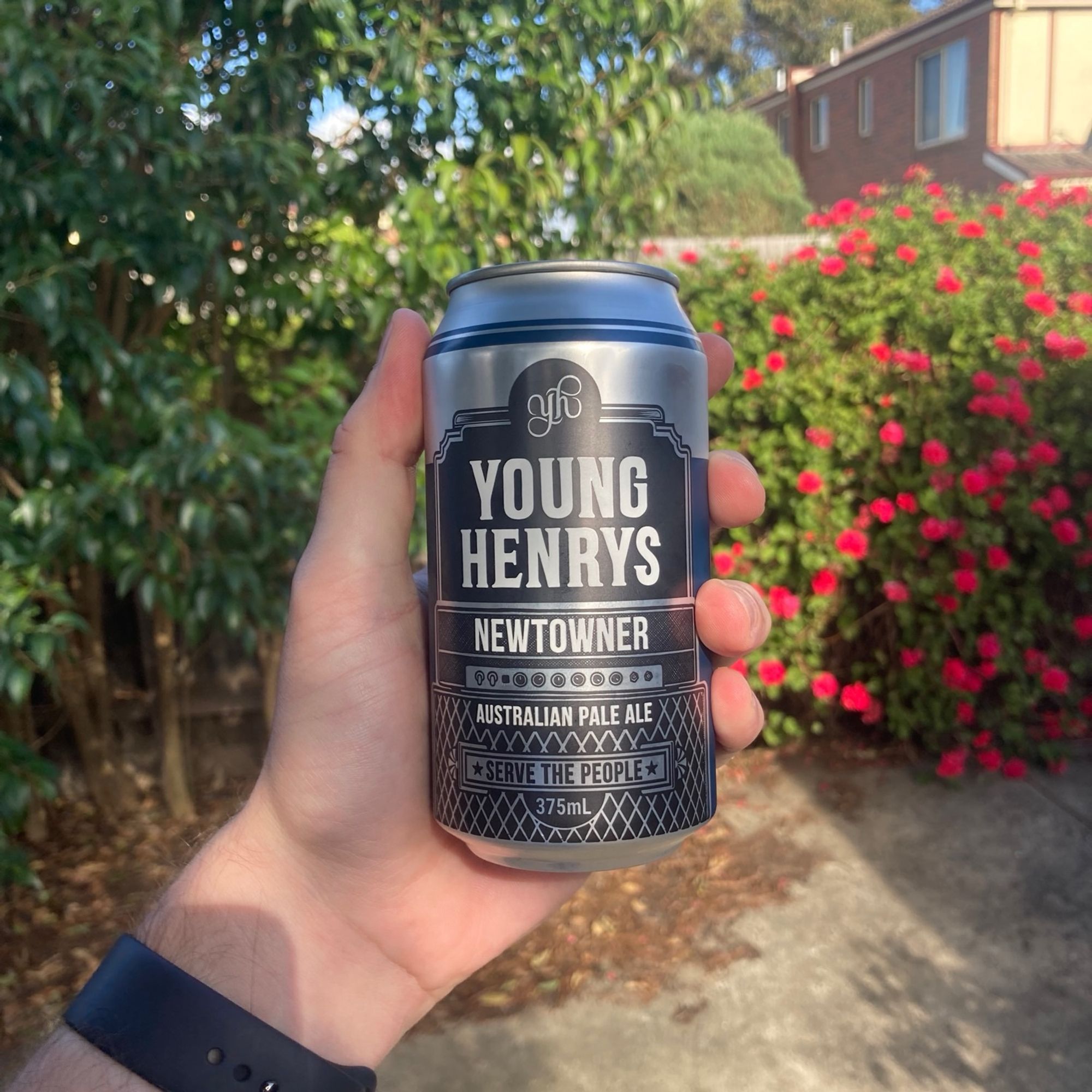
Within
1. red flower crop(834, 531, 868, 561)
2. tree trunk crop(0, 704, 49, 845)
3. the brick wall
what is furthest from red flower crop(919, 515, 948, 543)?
the brick wall

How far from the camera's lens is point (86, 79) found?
2.32 meters

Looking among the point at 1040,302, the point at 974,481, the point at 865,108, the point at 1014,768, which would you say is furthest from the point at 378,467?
the point at 865,108

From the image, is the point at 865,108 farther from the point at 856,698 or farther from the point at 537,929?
the point at 537,929

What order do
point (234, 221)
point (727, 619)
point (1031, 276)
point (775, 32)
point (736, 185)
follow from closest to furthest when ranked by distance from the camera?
point (727, 619) → point (234, 221) → point (1031, 276) → point (736, 185) → point (775, 32)

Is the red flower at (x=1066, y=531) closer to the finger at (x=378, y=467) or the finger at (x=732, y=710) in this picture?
the finger at (x=732, y=710)

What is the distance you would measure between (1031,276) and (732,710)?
2.93 m

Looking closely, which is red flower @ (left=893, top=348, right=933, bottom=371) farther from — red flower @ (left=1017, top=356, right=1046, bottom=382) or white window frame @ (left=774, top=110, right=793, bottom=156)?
white window frame @ (left=774, top=110, right=793, bottom=156)

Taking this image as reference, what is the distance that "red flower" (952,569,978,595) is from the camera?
12.1 ft

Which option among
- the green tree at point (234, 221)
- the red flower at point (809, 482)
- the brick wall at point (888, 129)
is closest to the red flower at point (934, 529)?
the red flower at point (809, 482)

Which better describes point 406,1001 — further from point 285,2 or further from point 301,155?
point 285,2

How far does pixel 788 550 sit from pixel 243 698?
6.98 feet

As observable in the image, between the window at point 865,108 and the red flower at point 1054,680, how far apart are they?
18.7m

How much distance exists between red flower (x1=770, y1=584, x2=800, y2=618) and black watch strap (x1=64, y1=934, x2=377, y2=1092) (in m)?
2.78

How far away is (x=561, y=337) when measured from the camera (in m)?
1.37
